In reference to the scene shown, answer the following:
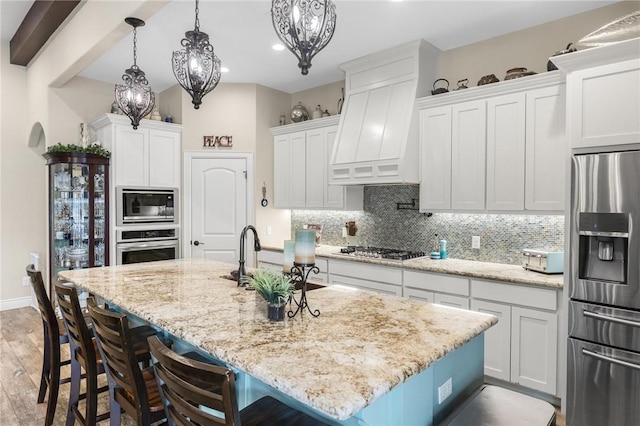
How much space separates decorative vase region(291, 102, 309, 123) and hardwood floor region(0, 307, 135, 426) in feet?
12.2

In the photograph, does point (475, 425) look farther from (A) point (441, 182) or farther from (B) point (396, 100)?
(B) point (396, 100)

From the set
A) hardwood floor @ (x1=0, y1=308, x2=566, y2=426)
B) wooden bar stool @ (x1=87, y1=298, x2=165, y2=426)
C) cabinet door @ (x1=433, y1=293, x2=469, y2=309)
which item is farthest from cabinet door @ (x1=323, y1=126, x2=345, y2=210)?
wooden bar stool @ (x1=87, y1=298, x2=165, y2=426)

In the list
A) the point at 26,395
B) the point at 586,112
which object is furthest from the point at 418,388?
the point at 26,395

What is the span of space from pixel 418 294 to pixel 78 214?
4.11 metres

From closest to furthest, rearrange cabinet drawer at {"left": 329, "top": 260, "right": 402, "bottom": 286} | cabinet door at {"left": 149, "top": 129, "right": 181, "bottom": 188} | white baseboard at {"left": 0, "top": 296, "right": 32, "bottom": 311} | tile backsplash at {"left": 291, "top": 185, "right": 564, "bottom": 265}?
1. tile backsplash at {"left": 291, "top": 185, "right": 564, "bottom": 265}
2. cabinet drawer at {"left": 329, "top": 260, "right": 402, "bottom": 286}
3. cabinet door at {"left": 149, "top": 129, "right": 181, "bottom": 188}
4. white baseboard at {"left": 0, "top": 296, "right": 32, "bottom": 311}

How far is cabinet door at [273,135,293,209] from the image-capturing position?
17.6 ft

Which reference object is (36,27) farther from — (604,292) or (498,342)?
(604,292)

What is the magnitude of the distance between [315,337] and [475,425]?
2.37 feet

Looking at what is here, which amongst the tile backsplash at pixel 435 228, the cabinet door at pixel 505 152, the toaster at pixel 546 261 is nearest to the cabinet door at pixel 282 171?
the tile backsplash at pixel 435 228

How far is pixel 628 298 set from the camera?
93.9 inches

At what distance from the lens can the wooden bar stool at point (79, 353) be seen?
2.04 metres

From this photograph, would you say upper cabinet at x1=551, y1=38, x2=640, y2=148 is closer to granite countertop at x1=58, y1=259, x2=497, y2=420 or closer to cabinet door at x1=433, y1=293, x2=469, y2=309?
cabinet door at x1=433, y1=293, x2=469, y2=309

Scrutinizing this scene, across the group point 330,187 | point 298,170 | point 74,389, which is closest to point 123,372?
point 74,389

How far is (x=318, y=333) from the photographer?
161cm
